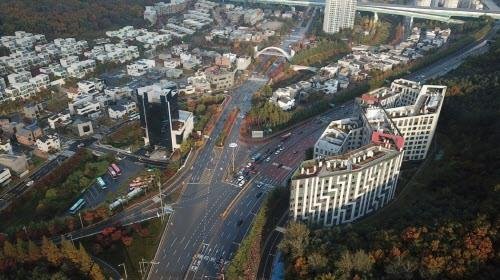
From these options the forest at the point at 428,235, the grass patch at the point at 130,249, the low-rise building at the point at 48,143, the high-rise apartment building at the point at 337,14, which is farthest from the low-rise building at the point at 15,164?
the high-rise apartment building at the point at 337,14

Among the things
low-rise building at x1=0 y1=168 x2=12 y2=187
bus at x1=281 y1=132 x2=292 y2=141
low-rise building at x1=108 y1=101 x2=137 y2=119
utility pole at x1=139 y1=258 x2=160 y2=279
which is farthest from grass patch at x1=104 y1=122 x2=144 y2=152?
utility pole at x1=139 y1=258 x2=160 y2=279

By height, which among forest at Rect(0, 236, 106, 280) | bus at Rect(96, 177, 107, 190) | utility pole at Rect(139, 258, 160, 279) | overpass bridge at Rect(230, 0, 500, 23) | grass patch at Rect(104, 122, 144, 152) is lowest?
utility pole at Rect(139, 258, 160, 279)

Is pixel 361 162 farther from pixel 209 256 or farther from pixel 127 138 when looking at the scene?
pixel 127 138

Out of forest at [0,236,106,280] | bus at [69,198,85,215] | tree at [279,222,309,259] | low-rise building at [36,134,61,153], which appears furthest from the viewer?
low-rise building at [36,134,61,153]

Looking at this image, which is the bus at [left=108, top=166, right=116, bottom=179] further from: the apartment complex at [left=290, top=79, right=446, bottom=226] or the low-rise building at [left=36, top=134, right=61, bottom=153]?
the apartment complex at [left=290, top=79, right=446, bottom=226]

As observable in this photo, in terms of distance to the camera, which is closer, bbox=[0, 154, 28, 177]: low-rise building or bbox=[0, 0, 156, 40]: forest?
bbox=[0, 154, 28, 177]: low-rise building

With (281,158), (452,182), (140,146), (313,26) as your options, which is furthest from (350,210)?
(313,26)

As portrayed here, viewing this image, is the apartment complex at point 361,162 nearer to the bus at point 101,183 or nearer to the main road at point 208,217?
the main road at point 208,217

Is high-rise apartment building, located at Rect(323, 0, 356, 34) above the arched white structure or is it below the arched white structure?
above
